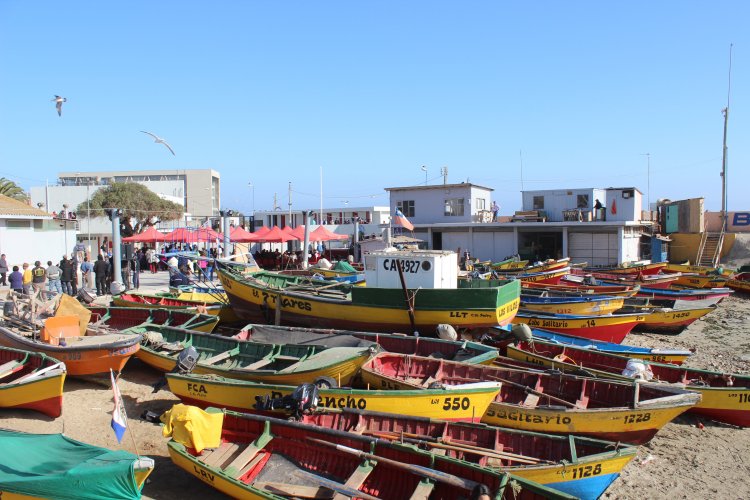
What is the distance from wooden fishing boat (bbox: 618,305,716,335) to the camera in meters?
19.6

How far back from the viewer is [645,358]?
13516 mm

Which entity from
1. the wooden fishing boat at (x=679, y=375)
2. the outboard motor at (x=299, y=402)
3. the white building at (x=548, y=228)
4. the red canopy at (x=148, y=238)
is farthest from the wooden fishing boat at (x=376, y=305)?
the white building at (x=548, y=228)

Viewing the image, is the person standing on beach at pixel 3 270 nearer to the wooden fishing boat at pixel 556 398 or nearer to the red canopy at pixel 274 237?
the red canopy at pixel 274 237

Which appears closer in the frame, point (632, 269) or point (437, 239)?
point (632, 269)

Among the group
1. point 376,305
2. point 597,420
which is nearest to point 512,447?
point 597,420

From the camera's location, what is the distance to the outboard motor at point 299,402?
886cm

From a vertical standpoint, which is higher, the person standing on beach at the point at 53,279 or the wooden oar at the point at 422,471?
the person standing on beach at the point at 53,279

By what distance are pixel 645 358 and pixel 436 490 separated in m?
8.48

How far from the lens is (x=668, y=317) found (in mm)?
20109

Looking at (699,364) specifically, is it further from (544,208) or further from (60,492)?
(544,208)

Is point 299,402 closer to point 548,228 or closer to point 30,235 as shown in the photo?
point 30,235

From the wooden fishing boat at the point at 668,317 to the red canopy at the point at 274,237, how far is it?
19.0 m

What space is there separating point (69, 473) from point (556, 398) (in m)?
7.74

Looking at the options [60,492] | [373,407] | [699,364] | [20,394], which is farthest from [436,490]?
[699,364]
